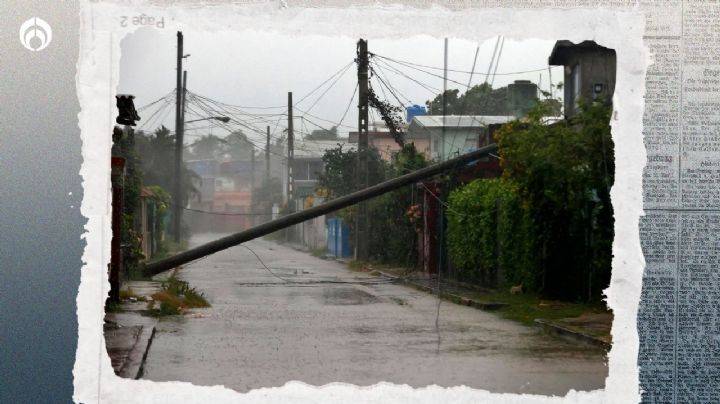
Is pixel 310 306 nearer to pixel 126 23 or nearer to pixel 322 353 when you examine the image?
pixel 322 353

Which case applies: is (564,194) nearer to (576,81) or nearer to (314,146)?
(576,81)

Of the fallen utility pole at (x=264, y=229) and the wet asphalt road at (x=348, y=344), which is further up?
the fallen utility pole at (x=264, y=229)

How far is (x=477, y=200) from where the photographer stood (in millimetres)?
10844

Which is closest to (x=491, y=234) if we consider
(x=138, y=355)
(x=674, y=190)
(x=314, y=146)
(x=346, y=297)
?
(x=346, y=297)

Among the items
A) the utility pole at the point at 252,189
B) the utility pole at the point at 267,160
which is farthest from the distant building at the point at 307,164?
the utility pole at the point at 252,189

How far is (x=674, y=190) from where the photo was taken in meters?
4.28

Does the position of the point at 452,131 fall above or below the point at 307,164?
above

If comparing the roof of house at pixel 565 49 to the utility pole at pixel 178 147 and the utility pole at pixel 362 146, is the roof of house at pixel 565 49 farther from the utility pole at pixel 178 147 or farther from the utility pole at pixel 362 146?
the utility pole at pixel 178 147

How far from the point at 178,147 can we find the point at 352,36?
3.89 m

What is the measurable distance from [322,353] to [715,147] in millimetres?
2550

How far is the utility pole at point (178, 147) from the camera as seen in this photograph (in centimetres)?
539

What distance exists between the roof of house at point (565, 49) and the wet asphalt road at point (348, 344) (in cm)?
142

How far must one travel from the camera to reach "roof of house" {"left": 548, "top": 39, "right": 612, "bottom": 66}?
180 inches

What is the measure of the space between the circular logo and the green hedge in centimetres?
596
